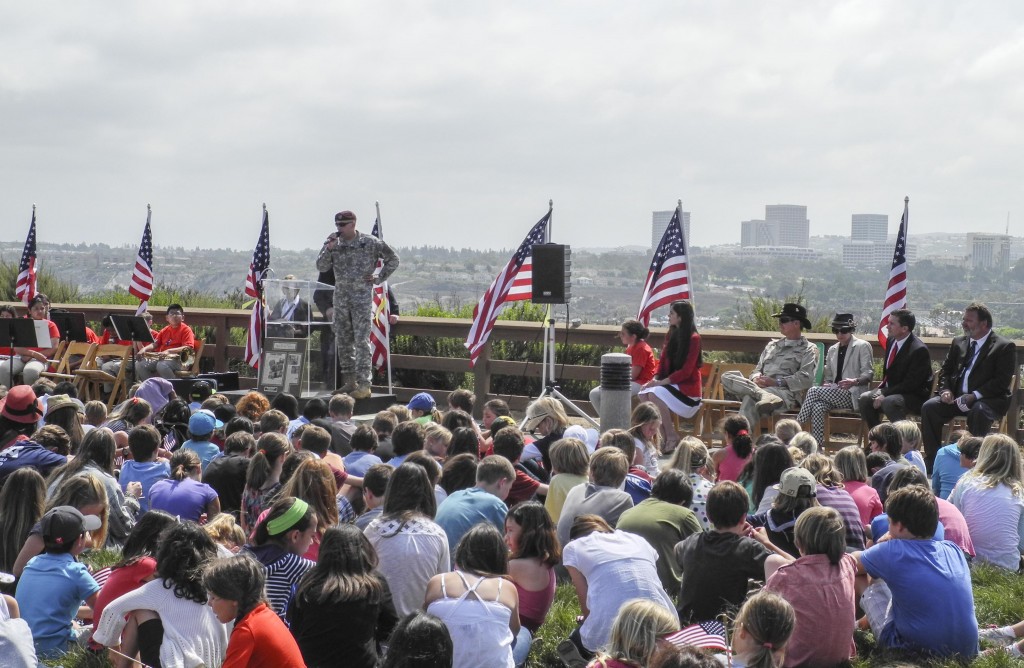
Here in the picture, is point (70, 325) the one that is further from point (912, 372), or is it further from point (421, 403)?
point (912, 372)

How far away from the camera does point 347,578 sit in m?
5.20

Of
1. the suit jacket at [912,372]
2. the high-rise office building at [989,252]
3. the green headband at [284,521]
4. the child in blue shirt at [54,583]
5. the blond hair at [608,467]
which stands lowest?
the child in blue shirt at [54,583]

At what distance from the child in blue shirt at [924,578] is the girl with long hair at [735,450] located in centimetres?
254

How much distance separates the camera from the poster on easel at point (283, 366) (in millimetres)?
13938

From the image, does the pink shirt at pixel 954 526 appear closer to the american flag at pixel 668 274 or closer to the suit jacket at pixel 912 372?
the suit jacket at pixel 912 372

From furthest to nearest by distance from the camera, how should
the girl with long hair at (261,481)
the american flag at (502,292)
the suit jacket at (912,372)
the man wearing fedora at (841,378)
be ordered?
1. the american flag at (502,292)
2. the man wearing fedora at (841,378)
3. the suit jacket at (912,372)
4. the girl with long hair at (261,481)

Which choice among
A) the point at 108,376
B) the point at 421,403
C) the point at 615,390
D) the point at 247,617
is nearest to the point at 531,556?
the point at 247,617

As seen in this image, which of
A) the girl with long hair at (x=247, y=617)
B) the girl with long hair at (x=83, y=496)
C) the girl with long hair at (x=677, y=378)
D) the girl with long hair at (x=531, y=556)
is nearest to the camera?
the girl with long hair at (x=247, y=617)

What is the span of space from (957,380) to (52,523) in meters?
8.31

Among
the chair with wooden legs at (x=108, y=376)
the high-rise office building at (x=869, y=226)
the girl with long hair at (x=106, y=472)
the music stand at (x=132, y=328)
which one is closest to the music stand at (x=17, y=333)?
the chair with wooden legs at (x=108, y=376)

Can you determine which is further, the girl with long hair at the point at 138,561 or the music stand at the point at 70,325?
the music stand at the point at 70,325

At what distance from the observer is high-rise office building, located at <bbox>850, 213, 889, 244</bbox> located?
7394 cm

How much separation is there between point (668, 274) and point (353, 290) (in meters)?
3.75

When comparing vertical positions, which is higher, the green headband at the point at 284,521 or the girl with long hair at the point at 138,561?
the green headband at the point at 284,521
